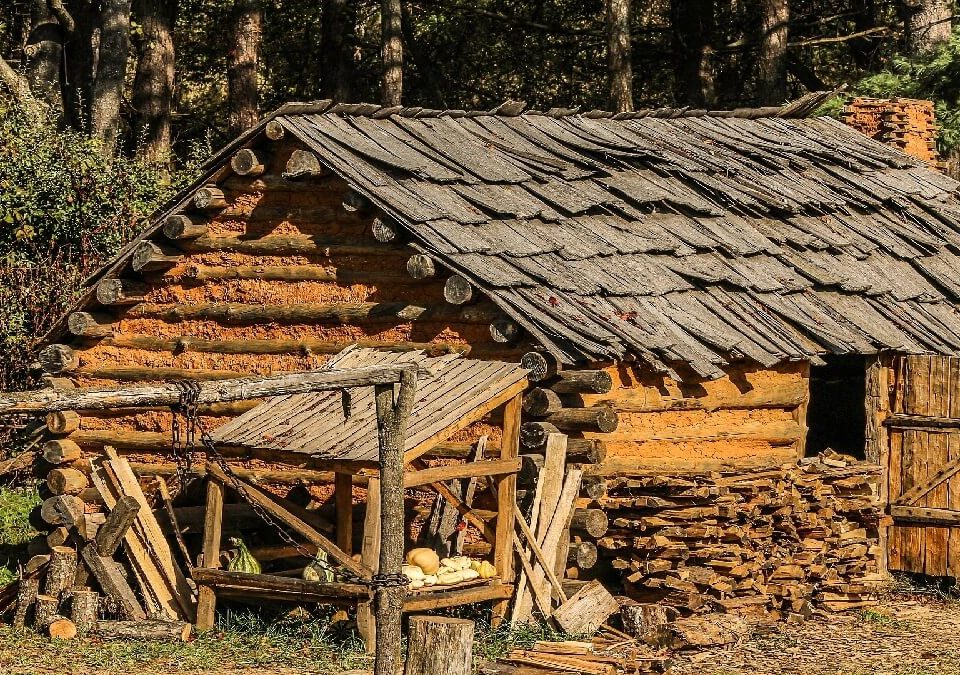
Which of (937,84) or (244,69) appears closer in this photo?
(937,84)

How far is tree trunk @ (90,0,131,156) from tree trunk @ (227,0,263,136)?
2.42m

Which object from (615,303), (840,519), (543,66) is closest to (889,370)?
(840,519)

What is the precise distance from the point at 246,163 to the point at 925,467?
6.94m

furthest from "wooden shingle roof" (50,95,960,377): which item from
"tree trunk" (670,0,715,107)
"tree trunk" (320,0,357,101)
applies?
"tree trunk" (320,0,357,101)

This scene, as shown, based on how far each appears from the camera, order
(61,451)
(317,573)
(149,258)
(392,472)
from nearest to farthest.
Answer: (392,472) < (317,573) < (149,258) < (61,451)

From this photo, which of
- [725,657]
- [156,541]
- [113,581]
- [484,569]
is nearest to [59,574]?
[113,581]

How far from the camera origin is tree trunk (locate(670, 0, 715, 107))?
30641 mm

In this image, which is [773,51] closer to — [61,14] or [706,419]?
[61,14]

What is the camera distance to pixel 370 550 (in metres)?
12.1

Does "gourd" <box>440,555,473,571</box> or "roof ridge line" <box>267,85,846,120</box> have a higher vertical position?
"roof ridge line" <box>267,85,846,120</box>

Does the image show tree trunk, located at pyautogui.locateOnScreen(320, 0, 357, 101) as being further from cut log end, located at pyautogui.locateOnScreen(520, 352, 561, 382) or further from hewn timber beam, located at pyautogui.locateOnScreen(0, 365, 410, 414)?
hewn timber beam, located at pyautogui.locateOnScreen(0, 365, 410, 414)

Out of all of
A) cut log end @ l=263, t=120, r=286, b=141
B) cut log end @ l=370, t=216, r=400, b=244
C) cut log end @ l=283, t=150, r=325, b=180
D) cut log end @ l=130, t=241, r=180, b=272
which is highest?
cut log end @ l=263, t=120, r=286, b=141

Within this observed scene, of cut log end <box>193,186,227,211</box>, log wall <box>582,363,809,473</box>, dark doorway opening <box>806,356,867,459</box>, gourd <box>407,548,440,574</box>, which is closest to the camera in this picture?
gourd <box>407,548,440,574</box>

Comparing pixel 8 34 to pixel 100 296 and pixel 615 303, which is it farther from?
pixel 615 303
